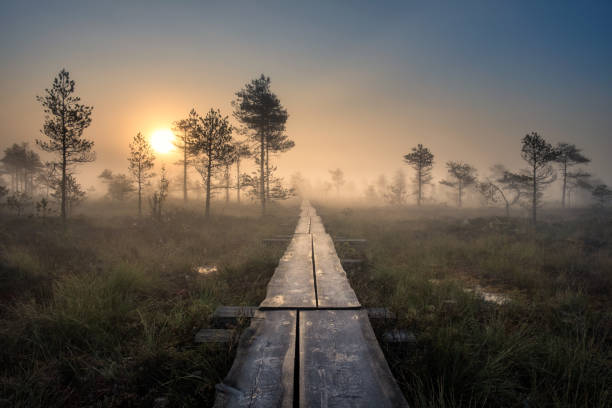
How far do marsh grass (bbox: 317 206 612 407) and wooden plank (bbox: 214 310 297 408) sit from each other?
3.56ft

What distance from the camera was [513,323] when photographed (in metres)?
3.84

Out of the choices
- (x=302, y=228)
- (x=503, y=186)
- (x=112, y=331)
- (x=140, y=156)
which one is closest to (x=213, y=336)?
(x=112, y=331)

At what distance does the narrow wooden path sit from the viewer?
69.1 inches

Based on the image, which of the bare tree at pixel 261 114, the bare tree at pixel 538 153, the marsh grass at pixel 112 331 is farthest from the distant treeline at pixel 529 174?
the marsh grass at pixel 112 331

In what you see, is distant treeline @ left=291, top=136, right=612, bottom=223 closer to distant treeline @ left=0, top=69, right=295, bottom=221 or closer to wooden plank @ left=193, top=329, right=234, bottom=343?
distant treeline @ left=0, top=69, right=295, bottom=221

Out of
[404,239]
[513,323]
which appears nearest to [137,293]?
[513,323]

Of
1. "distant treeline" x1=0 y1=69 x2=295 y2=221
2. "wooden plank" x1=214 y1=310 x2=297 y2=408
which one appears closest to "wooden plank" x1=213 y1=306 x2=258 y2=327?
"wooden plank" x1=214 y1=310 x2=297 y2=408

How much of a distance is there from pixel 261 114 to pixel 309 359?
18103 millimetres

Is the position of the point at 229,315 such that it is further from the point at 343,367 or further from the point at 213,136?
the point at 213,136

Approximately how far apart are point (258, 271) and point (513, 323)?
4.96 metres

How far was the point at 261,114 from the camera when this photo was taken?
1781 centimetres

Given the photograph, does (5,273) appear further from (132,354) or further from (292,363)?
(292,363)

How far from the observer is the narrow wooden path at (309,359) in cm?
175

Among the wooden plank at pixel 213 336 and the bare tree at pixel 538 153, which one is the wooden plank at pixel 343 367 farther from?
the bare tree at pixel 538 153
